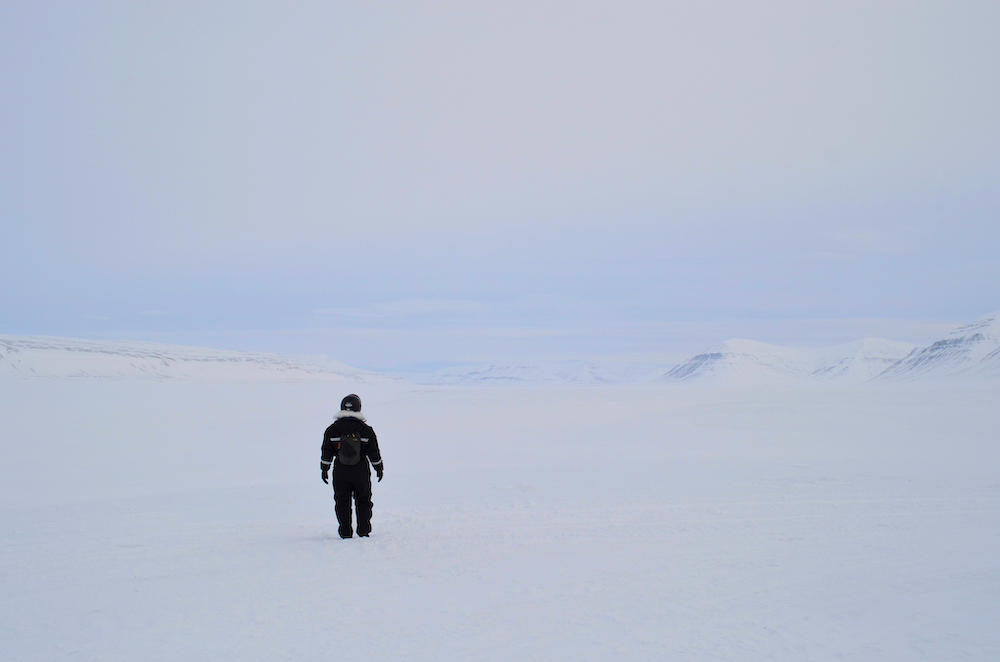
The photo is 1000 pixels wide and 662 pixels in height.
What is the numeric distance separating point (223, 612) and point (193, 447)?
1654 cm

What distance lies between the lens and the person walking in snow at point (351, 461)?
8.16 metres

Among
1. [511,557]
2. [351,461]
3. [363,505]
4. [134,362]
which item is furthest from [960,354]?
[351,461]

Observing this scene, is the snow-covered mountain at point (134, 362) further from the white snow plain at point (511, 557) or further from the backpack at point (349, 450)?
the backpack at point (349, 450)

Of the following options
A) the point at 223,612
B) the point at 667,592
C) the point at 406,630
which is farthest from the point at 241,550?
the point at 667,592

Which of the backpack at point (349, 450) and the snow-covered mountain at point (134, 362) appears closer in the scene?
the backpack at point (349, 450)

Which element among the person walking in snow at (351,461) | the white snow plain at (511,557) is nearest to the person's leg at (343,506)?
the person walking in snow at (351,461)

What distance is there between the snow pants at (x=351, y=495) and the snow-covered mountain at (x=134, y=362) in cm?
8273

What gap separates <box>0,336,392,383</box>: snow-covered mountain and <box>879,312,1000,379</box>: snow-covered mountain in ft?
452

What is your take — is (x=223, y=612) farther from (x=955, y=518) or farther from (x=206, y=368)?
(x=206, y=368)

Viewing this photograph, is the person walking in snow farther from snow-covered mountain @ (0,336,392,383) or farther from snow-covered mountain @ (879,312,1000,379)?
snow-covered mountain @ (879,312,1000,379)

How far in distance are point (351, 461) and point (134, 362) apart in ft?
415

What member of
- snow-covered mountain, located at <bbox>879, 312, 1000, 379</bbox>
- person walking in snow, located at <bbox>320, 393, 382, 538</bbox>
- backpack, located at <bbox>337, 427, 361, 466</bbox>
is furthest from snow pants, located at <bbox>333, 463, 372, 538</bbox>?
snow-covered mountain, located at <bbox>879, 312, 1000, 379</bbox>

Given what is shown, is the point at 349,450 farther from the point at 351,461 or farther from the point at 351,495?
the point at 351,495

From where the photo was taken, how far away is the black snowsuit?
817cm
